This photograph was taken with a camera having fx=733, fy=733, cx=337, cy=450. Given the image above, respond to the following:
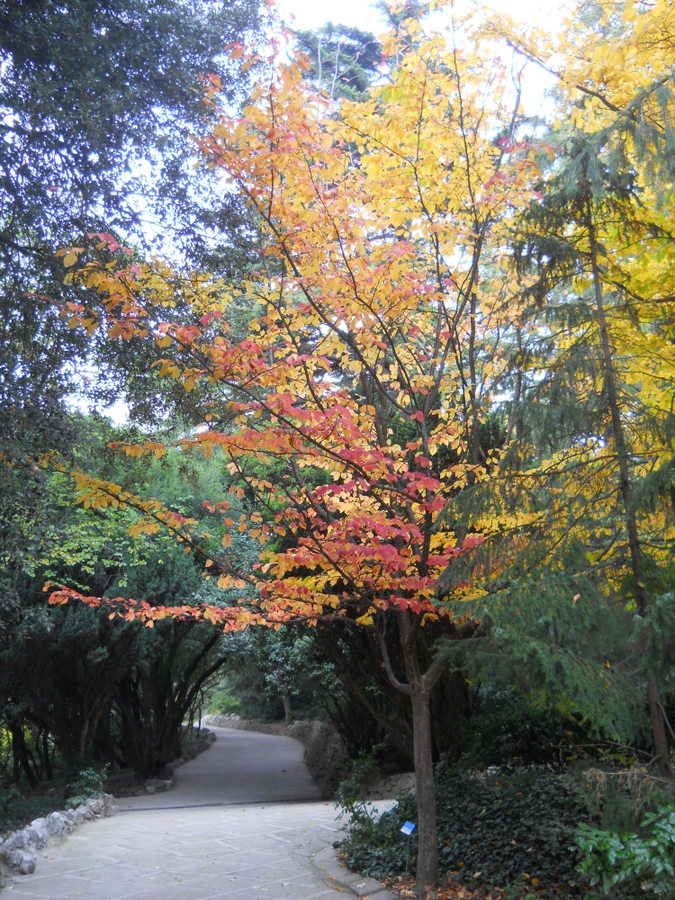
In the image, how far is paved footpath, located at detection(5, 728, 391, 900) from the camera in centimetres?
622

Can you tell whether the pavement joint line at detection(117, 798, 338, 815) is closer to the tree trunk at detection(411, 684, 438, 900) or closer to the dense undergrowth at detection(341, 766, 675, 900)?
the dense undergrowth at detection(341, 766, 675, 900)

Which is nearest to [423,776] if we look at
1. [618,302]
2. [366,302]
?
[366,302]

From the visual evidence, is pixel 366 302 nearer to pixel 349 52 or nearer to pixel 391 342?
pixel 391 342

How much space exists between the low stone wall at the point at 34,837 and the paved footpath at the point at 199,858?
0.40ft

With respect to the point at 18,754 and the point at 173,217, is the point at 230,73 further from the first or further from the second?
the point at 18,754

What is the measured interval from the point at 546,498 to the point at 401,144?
286 cm

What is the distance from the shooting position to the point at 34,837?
8000 millimetres

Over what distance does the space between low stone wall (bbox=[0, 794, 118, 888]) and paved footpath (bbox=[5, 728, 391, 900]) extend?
0.40 ft

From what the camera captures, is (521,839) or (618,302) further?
(521,839)

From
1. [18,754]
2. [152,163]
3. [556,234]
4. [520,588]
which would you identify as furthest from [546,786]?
[18,754]

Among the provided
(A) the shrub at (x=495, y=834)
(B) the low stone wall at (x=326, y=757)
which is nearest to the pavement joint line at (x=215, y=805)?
(B) the low stone wall at (x=326, y=757)

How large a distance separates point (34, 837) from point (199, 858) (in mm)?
1906

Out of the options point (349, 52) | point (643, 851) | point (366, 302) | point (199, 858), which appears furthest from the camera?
point (349, 52)

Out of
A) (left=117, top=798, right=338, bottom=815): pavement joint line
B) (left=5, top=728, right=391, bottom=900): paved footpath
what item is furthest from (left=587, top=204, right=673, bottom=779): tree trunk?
(left=117, top=798, right=338, bottom=815): pavement joint line
